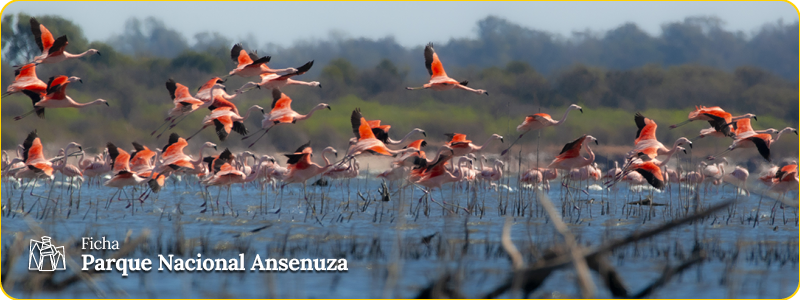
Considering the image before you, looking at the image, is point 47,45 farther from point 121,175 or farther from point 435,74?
point 435,74

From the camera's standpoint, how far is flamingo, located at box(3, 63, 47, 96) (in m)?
8.74

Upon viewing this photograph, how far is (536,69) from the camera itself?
20016 mm

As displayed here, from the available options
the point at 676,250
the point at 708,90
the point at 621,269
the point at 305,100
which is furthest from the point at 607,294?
the point at 708,90

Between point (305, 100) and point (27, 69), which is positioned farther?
point (305, 100)

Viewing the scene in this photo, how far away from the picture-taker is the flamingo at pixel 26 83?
8.74 meters

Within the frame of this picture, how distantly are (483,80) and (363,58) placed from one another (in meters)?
3.45

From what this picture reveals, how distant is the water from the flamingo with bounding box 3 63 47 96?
1.51 metres

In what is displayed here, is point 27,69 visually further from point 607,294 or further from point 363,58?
point 363,58

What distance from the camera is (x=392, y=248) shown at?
693 cm

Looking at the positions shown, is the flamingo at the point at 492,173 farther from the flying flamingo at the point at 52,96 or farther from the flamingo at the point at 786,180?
the flying flamingo at the point at 52,96

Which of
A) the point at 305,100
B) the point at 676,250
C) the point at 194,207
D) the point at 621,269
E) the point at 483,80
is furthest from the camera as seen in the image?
the point at 483,80

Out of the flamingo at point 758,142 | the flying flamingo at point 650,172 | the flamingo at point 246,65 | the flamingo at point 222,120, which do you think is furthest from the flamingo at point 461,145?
the flamingo at point 758,142

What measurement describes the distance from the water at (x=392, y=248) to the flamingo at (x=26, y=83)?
4.95 feet

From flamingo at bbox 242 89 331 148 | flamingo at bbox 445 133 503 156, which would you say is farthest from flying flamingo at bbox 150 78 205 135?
flamingo at bbox 445 133 503 156
